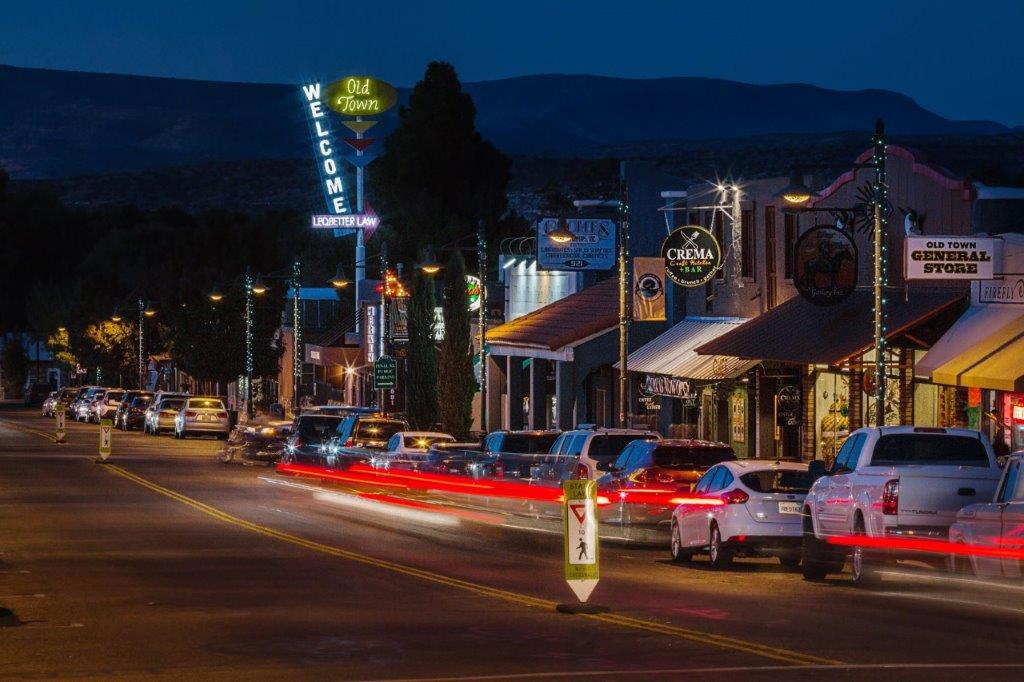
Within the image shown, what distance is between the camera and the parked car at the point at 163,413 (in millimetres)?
71812

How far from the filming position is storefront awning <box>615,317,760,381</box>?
38031mm

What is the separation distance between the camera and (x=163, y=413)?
7238 cm

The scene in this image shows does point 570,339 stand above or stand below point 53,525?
above

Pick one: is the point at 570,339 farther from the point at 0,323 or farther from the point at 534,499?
the point at 0,323

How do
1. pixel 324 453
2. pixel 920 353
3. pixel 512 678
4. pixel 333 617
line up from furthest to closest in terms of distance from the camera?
pixel 324 453, pixel 920 353, pixel 333 617, pixel 512 678

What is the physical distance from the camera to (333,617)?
16.9 m

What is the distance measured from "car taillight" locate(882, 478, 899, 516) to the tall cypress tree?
37.5m

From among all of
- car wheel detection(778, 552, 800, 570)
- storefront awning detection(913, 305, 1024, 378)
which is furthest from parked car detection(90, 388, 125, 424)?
car wheel detection(778, 552, 800, 570)

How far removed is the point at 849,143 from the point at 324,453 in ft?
495

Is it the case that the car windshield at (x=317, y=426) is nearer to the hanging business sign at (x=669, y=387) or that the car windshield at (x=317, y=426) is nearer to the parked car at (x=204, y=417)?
the hanging business sign at (x=669, y=387)

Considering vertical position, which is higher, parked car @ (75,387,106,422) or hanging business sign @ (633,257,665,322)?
hanging business sign @ (633,257,665,322)

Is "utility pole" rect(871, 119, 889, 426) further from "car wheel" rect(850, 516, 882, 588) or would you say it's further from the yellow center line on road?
the yellow center line on road

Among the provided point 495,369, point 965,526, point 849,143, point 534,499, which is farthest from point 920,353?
point 849,143

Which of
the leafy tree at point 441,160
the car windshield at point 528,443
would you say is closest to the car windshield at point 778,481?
the car windshield at point 528,443
